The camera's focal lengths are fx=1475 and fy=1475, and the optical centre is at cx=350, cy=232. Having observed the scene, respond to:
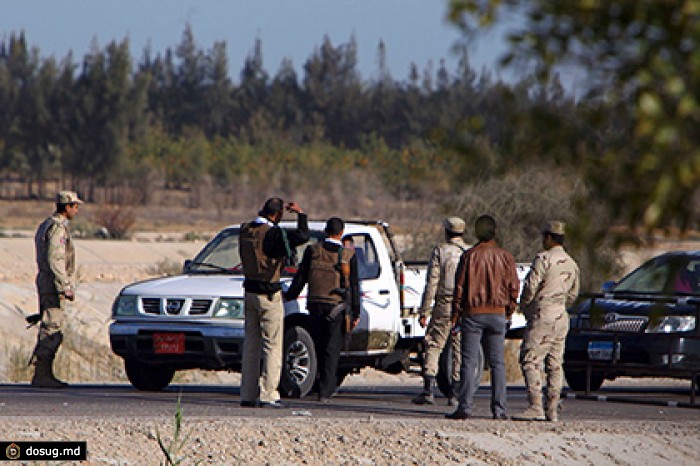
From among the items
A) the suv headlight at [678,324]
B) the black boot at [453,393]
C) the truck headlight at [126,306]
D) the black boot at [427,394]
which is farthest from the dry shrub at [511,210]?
the black boot at [427,394]

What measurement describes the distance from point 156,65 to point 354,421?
13489 centimetres

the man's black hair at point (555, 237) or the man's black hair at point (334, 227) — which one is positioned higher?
the man's black hair at point (334, 227)

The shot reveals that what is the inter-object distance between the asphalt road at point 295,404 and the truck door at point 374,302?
63cm

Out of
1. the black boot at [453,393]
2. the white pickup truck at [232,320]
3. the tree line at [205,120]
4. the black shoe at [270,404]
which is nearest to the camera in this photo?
the black shoe at [270,404]

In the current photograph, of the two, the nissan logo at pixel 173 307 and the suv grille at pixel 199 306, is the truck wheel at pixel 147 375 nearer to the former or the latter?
the nissan logo at pixel 173 307

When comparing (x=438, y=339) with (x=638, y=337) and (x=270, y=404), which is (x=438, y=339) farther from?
(x=638, y=337)

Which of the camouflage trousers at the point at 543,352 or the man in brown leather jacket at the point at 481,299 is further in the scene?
the camouflage trousers at the point at 543,352

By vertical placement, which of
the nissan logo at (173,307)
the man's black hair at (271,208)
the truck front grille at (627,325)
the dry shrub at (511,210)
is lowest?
the truck front grille at (627,325)

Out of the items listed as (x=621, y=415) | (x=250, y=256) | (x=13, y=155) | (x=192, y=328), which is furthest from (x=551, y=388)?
(x=13, y=155)

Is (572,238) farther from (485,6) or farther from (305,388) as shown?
(305,388)

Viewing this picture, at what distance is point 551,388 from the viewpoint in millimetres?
13023

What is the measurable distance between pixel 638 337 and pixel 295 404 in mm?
4080

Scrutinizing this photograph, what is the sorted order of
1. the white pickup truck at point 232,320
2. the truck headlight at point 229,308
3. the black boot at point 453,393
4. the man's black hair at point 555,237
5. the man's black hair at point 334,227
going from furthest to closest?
the truck headlight at point 229,308 < the white pickup truck at point 232,320 < the black boot at point 453,393 < the man's black hair at point 334,227 < the man's black hair at point 555,237

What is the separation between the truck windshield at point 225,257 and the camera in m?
15.6
